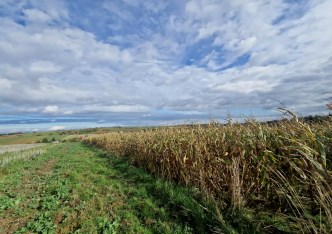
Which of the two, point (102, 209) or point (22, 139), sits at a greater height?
point (22, 139)

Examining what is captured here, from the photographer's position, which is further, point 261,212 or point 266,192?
point 266,192

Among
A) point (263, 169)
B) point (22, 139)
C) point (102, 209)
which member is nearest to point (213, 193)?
point (263, 169)

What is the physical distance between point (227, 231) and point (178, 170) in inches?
194

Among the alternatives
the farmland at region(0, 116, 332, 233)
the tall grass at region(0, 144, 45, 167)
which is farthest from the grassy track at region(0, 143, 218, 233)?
the tall grass at region(0, 144, 45, 167)

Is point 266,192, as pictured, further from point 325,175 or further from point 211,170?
point 325,175

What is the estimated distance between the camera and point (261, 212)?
19.4 feet

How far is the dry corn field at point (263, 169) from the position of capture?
187 inches

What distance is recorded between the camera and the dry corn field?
187 inches

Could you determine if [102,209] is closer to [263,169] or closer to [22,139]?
[263,169]

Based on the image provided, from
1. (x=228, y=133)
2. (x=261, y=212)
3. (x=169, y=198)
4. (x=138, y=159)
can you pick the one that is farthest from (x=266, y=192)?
(x=138, y=159)

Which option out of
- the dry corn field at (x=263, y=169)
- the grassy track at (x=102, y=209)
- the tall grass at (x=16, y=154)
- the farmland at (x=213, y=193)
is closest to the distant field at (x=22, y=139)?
the tall grass at (x=16, y=154)

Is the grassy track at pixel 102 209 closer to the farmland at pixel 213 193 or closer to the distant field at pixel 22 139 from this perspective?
the farmland at pixel 213 193

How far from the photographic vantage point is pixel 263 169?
619 cm

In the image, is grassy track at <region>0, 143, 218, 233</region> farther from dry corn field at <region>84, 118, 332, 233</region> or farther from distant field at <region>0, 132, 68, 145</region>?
distant field at <region>0, 132, 68, 145</region>
